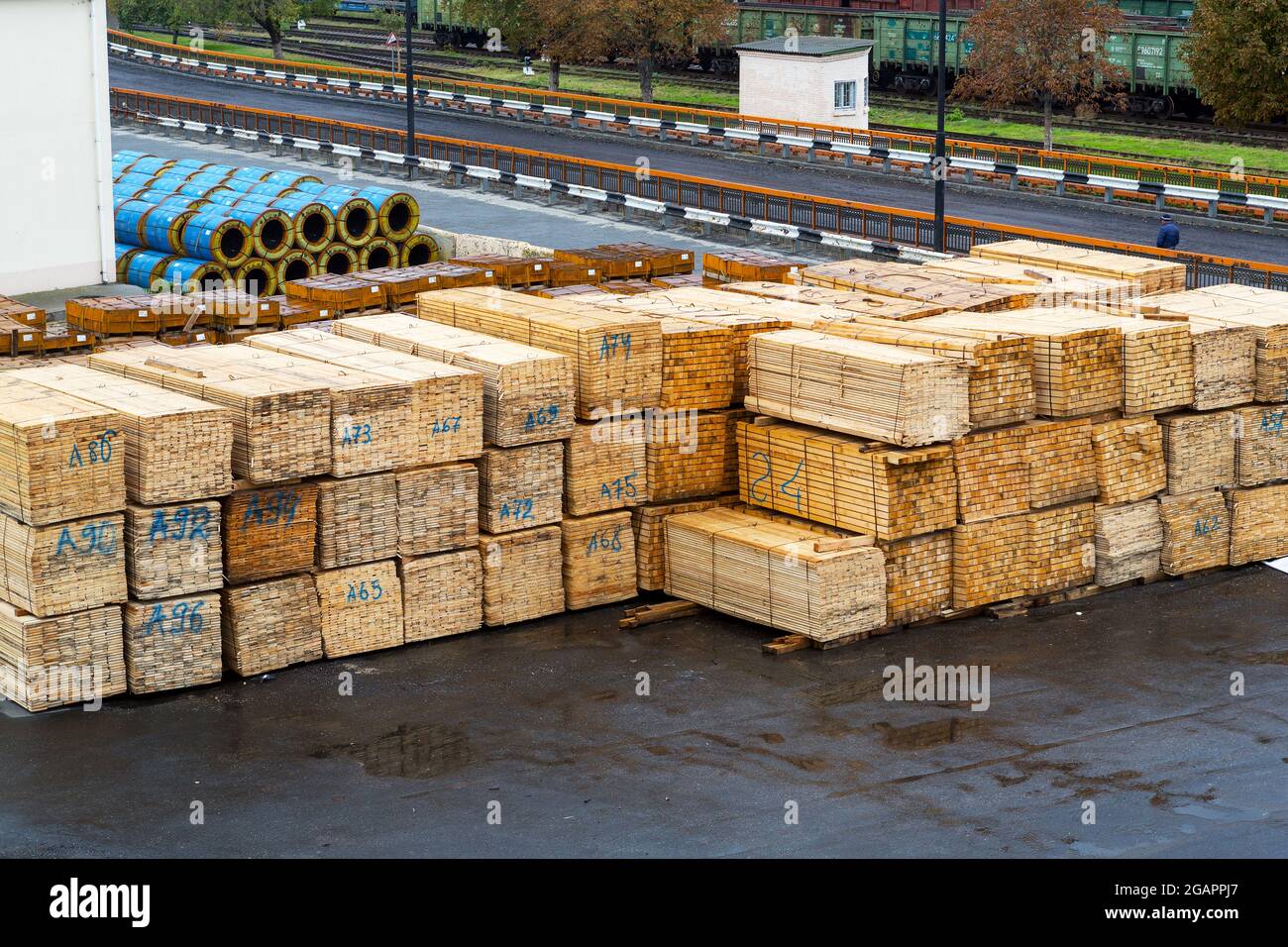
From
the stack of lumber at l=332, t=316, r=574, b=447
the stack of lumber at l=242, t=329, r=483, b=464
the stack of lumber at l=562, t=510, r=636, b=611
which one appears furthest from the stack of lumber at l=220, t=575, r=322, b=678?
the stack of lumber at l=562, t=510, r=636, b=611

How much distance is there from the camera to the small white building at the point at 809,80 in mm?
53969

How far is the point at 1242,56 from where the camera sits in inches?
1854

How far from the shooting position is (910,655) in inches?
774

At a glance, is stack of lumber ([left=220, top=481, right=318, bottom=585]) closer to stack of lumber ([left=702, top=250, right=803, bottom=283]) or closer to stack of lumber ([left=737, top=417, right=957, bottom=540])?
stack of lumber ([left=737, top=417, right=957, bottom=540])

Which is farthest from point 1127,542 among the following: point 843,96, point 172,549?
point 843,96

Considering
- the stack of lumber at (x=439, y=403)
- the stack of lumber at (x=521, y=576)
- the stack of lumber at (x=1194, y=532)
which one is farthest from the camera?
the stack of lumber at (x=1194, y=532)

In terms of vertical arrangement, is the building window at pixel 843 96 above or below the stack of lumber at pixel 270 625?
above

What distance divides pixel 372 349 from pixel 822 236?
1619 centimetres

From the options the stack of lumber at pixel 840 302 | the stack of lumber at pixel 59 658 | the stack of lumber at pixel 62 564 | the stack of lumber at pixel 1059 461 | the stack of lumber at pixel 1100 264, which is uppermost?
the stack of lumber at pixel 1100 264

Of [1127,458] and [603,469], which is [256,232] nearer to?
[603,469]

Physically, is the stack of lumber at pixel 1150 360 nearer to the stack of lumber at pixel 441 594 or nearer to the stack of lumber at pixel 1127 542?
the stack of lumber at pixel 1127 542

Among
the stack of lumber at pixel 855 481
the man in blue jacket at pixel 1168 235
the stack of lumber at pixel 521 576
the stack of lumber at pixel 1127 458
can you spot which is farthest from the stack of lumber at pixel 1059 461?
the man in blue jacket at pixel 1168 235

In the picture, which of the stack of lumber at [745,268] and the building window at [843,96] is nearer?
the stack of lumber at [745,268]

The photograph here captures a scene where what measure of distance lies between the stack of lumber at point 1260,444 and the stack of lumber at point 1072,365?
201cm
